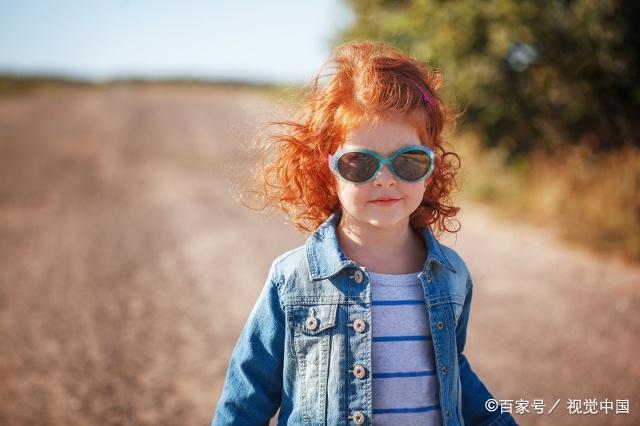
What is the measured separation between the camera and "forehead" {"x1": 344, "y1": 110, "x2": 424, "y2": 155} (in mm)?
1575

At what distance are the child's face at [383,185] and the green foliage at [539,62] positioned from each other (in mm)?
4808

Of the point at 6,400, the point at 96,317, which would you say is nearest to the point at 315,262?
the point at 6,400

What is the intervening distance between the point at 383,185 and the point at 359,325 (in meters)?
0.42

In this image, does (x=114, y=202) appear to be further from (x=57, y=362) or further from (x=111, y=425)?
(x=111, y=425)

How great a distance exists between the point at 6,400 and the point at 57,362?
46 centimetres

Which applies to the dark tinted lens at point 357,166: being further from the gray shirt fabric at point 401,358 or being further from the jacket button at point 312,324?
the jacket button at point 312,324

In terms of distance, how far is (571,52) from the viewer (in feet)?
22.6

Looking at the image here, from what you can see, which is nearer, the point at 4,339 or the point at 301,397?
the point at 301,397

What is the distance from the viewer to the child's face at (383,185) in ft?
5.17

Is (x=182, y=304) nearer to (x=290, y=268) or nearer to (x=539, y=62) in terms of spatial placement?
(x=290, y=268)

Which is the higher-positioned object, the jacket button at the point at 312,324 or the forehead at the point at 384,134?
the forehead at the point at 384,134

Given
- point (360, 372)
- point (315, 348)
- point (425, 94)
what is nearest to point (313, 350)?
point (315, 348)

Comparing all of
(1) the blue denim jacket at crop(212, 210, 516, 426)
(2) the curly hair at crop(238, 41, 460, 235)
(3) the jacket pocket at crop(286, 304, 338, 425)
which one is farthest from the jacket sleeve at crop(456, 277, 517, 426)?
(3) the jacket pocket at crop(286, 304, 338, 425)

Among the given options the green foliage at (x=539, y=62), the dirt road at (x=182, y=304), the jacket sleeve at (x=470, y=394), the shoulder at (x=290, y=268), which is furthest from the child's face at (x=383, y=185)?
the green foliage at (x=539, y=62)
